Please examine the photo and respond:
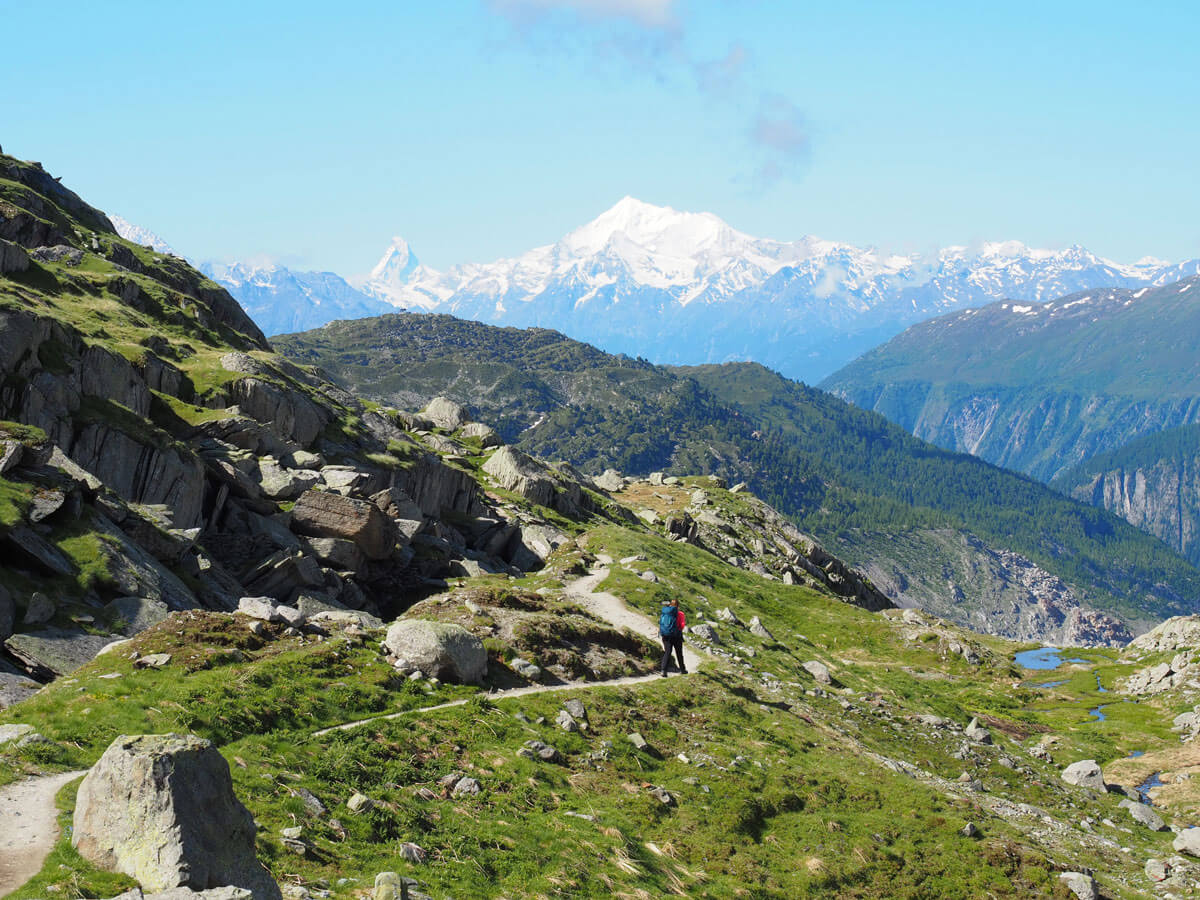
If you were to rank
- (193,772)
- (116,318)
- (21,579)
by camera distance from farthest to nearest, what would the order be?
1. (116,318)
2. (21,579)
3. (193,772)

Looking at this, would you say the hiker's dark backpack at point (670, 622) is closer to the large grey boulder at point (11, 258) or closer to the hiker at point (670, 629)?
the hiker at point (670, 629)

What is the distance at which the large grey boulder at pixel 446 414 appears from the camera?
130 metres

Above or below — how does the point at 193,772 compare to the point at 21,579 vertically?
above

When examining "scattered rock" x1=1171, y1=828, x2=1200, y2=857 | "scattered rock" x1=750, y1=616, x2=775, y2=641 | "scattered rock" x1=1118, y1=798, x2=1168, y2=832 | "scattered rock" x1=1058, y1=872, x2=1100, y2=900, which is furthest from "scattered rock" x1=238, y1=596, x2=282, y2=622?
"scattered rock" x1=1118, y1=798, x2=1168, y2=832

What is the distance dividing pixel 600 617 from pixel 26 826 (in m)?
34.3

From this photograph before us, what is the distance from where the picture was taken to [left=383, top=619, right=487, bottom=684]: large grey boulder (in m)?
32.5

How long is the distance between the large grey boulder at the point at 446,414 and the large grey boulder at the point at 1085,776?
314ft

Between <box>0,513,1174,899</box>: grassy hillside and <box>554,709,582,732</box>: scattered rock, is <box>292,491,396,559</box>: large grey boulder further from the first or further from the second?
<box>554,709,582,732</box>: scattered rock

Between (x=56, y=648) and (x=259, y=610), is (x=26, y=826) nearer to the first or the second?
(x=56, y=648)

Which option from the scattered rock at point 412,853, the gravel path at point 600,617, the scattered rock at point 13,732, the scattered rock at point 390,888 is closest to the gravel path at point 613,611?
the gravel path at point 600,617

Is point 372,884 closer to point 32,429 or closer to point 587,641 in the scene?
point 587,641

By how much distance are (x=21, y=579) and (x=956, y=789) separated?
40.5 metres

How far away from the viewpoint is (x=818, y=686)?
5131cm

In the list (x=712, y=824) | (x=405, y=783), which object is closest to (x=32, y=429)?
(x=405, y=783)
